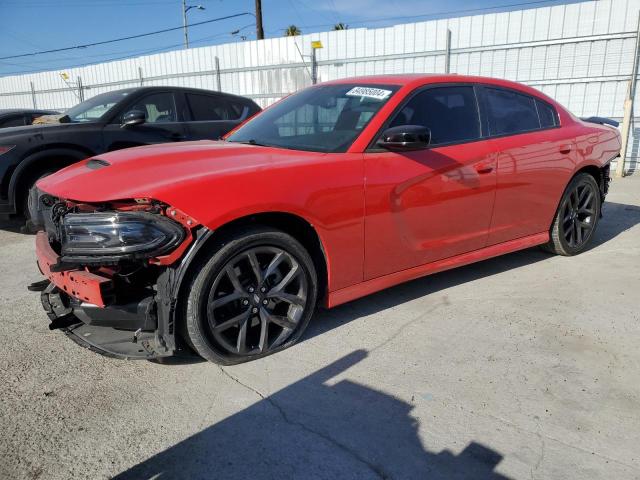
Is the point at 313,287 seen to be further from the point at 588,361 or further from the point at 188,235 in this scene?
the point at 588,361

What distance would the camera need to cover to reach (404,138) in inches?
117

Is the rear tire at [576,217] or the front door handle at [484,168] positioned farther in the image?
the rear tire at [576,217]

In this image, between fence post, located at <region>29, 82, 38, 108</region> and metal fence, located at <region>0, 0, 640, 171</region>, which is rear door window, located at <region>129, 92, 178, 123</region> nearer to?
metal fence, located at <region>0, 0, 640, 171</region>

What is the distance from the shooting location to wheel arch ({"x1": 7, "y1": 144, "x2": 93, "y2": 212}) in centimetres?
530

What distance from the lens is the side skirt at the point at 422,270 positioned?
3.12 meters

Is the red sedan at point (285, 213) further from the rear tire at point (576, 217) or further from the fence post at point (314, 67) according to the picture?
the fence post at point (314, 67)

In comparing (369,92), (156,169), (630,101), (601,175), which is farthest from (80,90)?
(601,175)

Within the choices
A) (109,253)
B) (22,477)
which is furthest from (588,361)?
(22,477)

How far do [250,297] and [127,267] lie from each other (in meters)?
0.67

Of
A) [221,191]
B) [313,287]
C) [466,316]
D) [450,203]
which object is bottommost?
[466,316]

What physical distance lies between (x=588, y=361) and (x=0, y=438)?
9.98ft

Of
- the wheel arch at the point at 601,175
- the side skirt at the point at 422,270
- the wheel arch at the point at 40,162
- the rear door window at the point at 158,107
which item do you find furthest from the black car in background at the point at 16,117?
the wheel arch at the point at 601,175

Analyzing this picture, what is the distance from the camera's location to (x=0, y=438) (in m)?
2.19

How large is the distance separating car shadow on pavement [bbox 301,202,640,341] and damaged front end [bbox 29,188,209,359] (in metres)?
0.98
